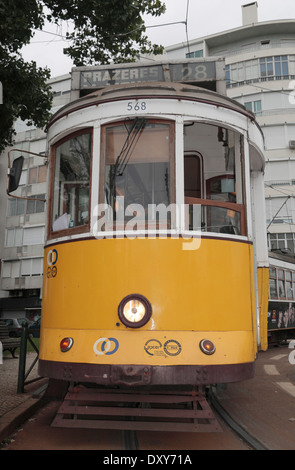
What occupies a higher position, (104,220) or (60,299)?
(104,220)

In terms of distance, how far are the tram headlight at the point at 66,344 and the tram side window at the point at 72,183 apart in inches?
42.8

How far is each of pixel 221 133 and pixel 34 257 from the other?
94.2 ft

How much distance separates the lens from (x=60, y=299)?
4.23 m

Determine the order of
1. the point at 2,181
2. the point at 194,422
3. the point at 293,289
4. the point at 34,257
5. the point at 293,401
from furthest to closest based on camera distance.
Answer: the point at 2,181 < the point at 34,257 < the point at 293,289 < the point at 293,401 < the point at 194,422

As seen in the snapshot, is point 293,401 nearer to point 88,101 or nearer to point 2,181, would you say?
point 88,101

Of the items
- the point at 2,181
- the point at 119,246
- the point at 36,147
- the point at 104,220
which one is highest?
the point at 36,147

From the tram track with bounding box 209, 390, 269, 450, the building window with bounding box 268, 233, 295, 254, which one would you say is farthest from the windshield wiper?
the building window with bounding box 268, 233, 295, 254

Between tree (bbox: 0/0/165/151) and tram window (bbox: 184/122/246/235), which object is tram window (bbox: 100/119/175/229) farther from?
tree (bbox: 0/0/165/151)

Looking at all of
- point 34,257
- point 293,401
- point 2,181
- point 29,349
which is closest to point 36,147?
point 2,181

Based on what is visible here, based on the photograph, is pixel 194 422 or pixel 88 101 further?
pixel 88 101

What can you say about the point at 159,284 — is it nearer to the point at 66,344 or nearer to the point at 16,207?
the point at 66,344

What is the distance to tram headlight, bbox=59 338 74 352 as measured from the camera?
3955mm

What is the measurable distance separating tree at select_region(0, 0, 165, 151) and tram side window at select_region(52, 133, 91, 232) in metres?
4.28

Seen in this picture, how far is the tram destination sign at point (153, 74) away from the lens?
514cm
